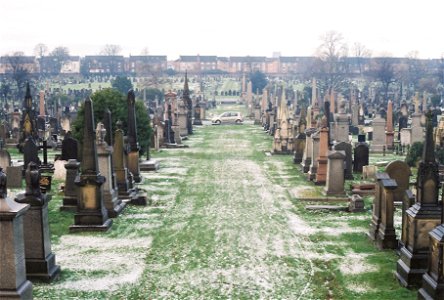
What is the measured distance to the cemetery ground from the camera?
10.5 m

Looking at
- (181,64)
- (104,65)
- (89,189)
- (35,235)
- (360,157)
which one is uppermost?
(181,64)

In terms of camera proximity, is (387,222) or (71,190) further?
(71,190)

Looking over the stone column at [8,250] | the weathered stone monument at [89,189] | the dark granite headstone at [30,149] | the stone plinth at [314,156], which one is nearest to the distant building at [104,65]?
the dark granite headstone at [30,149]

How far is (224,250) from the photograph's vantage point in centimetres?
1296

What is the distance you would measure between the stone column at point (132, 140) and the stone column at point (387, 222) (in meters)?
9.92

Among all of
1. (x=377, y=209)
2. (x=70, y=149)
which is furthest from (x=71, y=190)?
(x=377, y=209)

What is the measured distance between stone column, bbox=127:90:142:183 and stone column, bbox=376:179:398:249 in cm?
992

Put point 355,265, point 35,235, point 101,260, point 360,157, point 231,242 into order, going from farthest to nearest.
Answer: point 360,157, point 231,242, point 101,260, point 355,265, point 35,235

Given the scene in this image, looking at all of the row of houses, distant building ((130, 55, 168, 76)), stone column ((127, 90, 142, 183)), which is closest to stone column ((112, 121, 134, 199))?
stone column ((127, 90, 142, 183))

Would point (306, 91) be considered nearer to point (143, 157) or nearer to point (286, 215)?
point (143, 157)

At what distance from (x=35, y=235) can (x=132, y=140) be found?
10036 mm

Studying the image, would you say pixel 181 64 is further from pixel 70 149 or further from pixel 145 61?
pixel 70 149

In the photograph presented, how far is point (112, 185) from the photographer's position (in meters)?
16.6

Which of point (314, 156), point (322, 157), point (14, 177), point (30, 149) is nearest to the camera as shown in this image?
point (14, 177)
